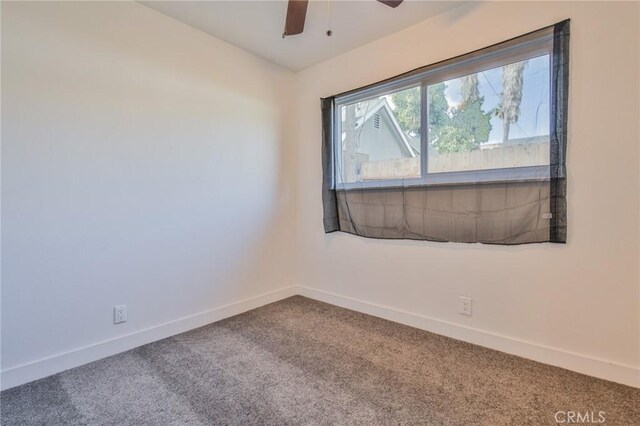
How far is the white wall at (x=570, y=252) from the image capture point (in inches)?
67.6

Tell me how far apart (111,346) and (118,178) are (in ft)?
3.66

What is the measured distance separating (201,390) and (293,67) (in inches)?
114

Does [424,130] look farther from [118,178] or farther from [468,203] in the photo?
[118,178]

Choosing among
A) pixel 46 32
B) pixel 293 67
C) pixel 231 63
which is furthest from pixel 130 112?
pixel 293 67

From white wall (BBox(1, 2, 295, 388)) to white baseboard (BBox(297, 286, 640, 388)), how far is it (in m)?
1.15

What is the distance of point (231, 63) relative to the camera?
9.09 feet

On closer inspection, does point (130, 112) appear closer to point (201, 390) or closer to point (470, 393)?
point (201, 390)

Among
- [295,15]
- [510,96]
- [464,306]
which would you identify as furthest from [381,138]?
[464,306]

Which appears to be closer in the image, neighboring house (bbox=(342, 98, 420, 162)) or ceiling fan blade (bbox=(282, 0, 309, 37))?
ceiling fan blade (bbox=(282, 0, 309, 37))

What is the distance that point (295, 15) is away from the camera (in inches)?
76.8

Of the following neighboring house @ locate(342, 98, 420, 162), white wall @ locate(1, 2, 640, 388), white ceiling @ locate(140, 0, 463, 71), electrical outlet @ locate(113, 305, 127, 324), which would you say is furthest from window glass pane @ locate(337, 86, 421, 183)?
electrical outlet @ locate(113, 305, 127, 324)

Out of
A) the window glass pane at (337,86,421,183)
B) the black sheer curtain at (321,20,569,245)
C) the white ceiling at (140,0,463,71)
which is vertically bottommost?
the black sheer curtain at (321,20,569,245)

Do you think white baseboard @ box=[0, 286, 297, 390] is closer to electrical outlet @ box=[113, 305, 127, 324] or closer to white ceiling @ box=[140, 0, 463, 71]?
electrical outlet @ box=[113, 305, 127, 324]

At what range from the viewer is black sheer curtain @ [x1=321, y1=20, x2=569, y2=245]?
6.13 feet
